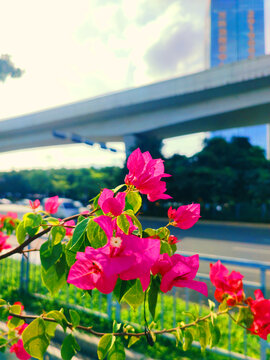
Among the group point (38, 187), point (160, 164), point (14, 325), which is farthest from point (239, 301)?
point (38, 187)

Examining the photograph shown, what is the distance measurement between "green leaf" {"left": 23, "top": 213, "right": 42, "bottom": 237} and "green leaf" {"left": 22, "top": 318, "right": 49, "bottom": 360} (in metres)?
0.27

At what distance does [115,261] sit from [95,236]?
0.15 metres

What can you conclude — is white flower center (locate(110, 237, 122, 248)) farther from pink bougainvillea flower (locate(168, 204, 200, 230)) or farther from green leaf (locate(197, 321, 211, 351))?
green leaf (locate(197, 321, 211, 351))

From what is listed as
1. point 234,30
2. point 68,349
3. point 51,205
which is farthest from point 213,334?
point 234,30

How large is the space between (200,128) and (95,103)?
6.79 m

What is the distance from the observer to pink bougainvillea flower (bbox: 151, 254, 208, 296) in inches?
25.8

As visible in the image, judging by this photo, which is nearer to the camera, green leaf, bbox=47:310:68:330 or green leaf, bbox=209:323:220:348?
green leaf, bbox=47:310:68:330

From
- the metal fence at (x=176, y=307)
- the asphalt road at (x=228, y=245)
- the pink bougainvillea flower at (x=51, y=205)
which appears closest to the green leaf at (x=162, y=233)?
the pink bougainvillea flower at (x=51, y=205)

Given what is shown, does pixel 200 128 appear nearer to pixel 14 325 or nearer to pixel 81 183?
pixel 81 183

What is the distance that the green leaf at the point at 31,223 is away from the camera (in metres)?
0.89

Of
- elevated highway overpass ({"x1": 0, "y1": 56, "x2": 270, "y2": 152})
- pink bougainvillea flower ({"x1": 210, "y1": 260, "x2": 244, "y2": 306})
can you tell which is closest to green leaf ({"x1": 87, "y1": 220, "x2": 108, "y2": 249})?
pink bougainvillea flower ({"x1": 210, "y1": 260, "x2": 244, "y2": 306})

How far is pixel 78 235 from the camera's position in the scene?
67cm

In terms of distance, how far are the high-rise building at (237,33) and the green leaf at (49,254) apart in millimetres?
95246

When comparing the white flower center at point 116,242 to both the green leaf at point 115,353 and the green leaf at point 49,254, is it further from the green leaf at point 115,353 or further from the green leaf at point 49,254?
the green leaf at point 115,353
